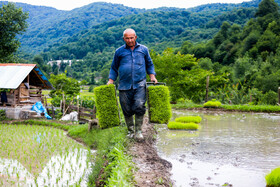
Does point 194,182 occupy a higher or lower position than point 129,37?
lower

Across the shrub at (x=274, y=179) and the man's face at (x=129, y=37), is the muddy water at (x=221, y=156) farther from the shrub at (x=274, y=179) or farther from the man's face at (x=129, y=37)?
the man's face at (x=129, y=37)

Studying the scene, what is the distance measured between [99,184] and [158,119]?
264 cm

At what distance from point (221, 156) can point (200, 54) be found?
193 feet

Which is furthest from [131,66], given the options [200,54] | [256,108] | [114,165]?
[200,54]

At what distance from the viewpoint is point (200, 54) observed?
6203 centimetres

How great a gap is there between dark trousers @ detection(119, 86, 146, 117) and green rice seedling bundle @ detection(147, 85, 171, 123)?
0.32m

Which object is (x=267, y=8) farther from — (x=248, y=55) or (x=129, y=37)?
(x=129, y=37)

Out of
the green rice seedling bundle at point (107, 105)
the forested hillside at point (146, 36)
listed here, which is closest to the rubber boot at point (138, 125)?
the green rice seedling bundle at point (107, 105)

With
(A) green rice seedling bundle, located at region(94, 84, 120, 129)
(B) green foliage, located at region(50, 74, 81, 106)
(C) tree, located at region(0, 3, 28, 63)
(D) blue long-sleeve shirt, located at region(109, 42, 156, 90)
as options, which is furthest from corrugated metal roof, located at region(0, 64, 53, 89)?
(D) blue long-sleeve shirt, located at region(109, 42, 156, 90)

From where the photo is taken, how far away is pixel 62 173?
4762 millimetres

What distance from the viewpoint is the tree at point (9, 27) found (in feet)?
66.0

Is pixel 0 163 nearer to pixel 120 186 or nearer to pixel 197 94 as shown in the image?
pixel 120 186

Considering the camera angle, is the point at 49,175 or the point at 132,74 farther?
the point at 132,74

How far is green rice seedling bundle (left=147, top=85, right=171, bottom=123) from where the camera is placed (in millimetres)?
6215
